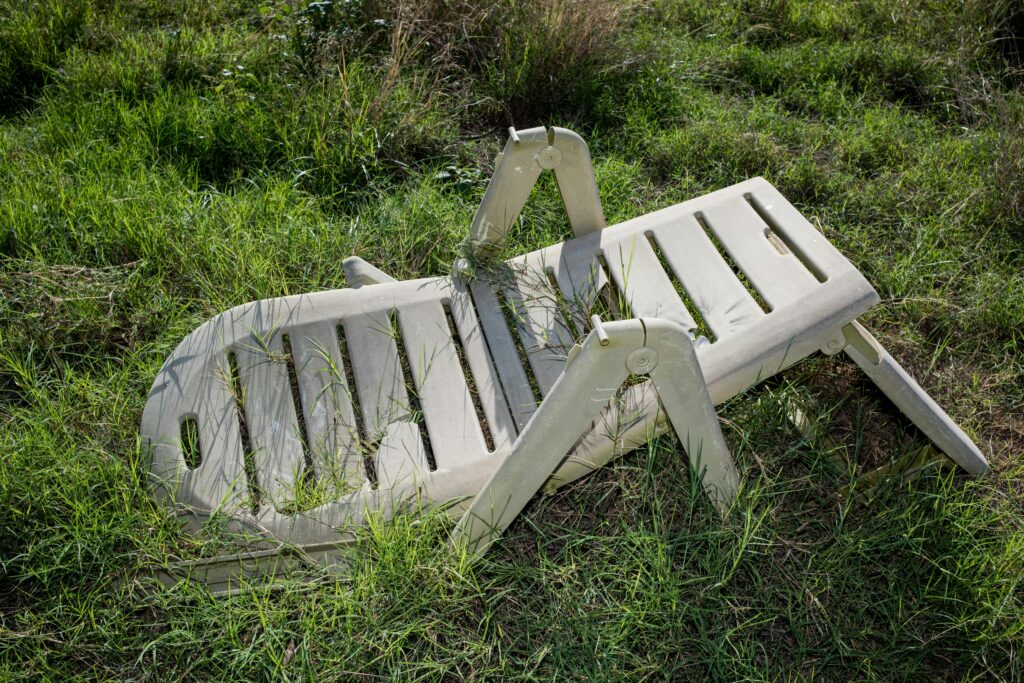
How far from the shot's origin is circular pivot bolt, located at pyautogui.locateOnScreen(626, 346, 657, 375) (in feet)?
5.46

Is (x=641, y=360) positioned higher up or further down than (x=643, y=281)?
higher up

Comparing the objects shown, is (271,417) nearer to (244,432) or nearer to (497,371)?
(244,432)

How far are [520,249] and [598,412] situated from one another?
1246 mm

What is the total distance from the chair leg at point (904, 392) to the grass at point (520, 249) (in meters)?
0.12

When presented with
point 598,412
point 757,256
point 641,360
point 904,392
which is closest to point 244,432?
point 598,412

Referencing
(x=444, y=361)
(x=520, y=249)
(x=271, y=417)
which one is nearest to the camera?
(x=271, y=417)

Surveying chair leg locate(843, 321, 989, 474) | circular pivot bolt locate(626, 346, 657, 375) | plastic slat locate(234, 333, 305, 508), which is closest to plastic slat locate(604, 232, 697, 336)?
chair leg locate(843, 321, 989, 474)

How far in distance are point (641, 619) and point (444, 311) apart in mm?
968

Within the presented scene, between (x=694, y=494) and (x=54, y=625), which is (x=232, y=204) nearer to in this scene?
(x=54, y=625)

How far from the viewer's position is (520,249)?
290 cm

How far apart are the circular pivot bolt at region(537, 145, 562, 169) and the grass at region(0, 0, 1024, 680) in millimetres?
618

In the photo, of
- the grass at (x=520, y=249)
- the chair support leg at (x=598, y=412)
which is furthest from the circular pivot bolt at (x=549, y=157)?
the chair support leg at (x=598, y=412)

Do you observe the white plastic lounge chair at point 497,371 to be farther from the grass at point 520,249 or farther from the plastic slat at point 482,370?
the grass at point 520,249

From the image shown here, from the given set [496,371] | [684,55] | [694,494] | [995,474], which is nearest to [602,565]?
[694,494]
